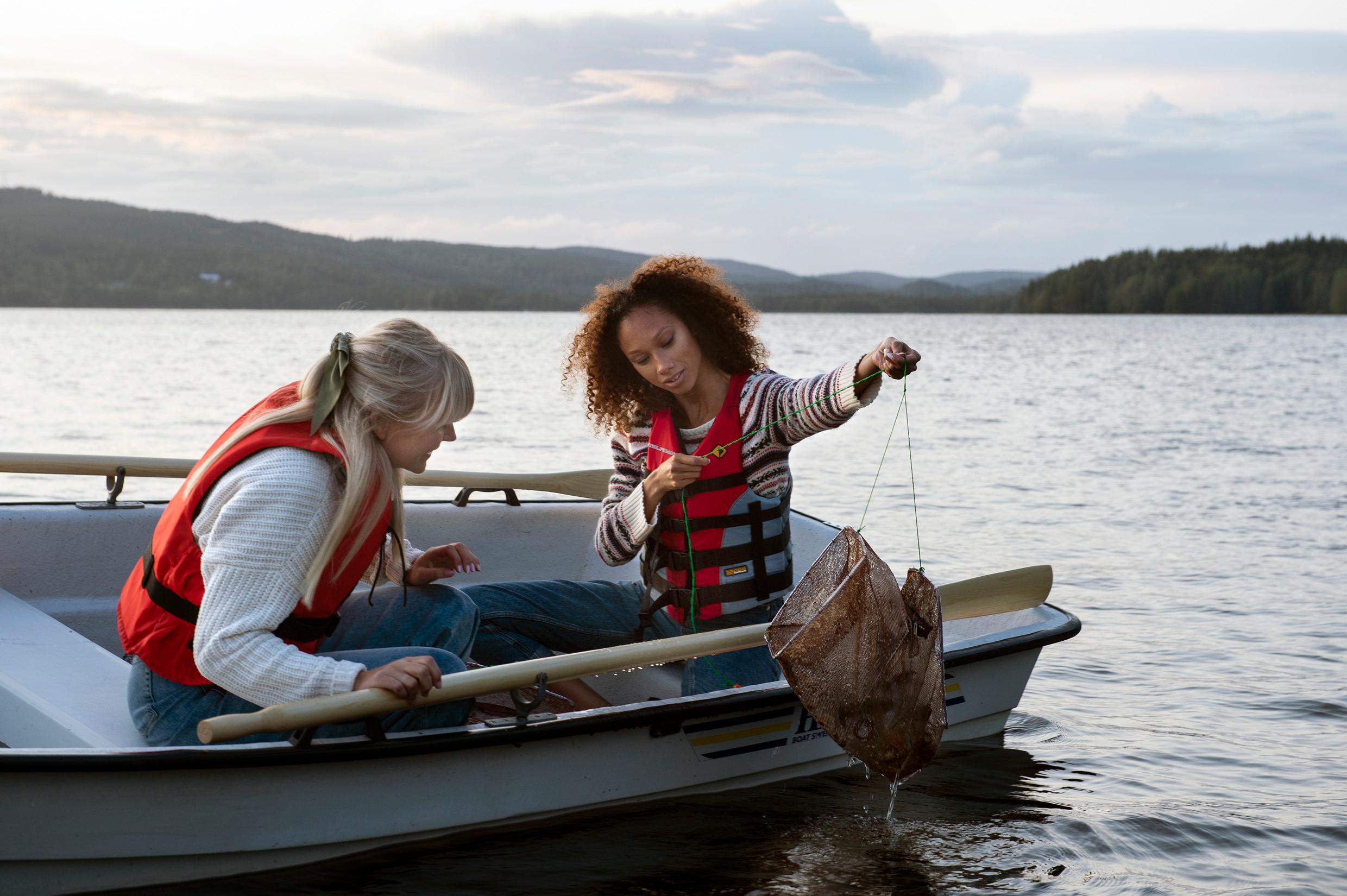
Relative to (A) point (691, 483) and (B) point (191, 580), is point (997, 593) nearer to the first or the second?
(A) point (691, 483)

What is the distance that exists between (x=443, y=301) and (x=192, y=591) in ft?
223

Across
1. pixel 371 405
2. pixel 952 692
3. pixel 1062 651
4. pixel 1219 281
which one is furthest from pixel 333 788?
pixel 1219 281

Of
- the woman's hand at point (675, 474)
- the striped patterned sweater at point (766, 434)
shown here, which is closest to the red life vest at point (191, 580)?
the woman's hand at point (675, 474)

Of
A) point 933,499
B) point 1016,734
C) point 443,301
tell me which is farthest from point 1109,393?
point 443,301

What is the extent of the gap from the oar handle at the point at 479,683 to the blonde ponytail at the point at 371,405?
0.78 ft

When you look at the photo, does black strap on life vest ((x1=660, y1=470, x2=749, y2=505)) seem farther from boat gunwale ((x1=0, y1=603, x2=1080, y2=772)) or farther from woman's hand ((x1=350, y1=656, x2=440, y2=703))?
woman's hand ((x1=350, y1=656, x2=440, y2=703))

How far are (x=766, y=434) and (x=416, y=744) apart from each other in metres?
1.40

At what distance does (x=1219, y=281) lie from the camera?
69.4 metres

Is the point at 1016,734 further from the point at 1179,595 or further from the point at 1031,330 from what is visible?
the point at 1031,330

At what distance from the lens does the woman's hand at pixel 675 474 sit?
3307mm

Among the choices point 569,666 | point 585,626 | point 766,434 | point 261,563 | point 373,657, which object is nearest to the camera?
point 261,563

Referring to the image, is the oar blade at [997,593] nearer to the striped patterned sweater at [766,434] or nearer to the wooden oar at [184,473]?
the striped patterned sweater at [766,434]

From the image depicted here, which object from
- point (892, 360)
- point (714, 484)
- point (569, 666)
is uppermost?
point (892, 360)

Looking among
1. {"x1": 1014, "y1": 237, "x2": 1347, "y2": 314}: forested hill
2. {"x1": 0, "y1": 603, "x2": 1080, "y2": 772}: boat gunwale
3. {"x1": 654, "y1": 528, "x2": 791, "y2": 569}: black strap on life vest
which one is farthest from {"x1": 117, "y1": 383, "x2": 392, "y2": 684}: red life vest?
{"x1": 1014, "y1": 237, "x2": 1347, "y2": 314}: forested hill
